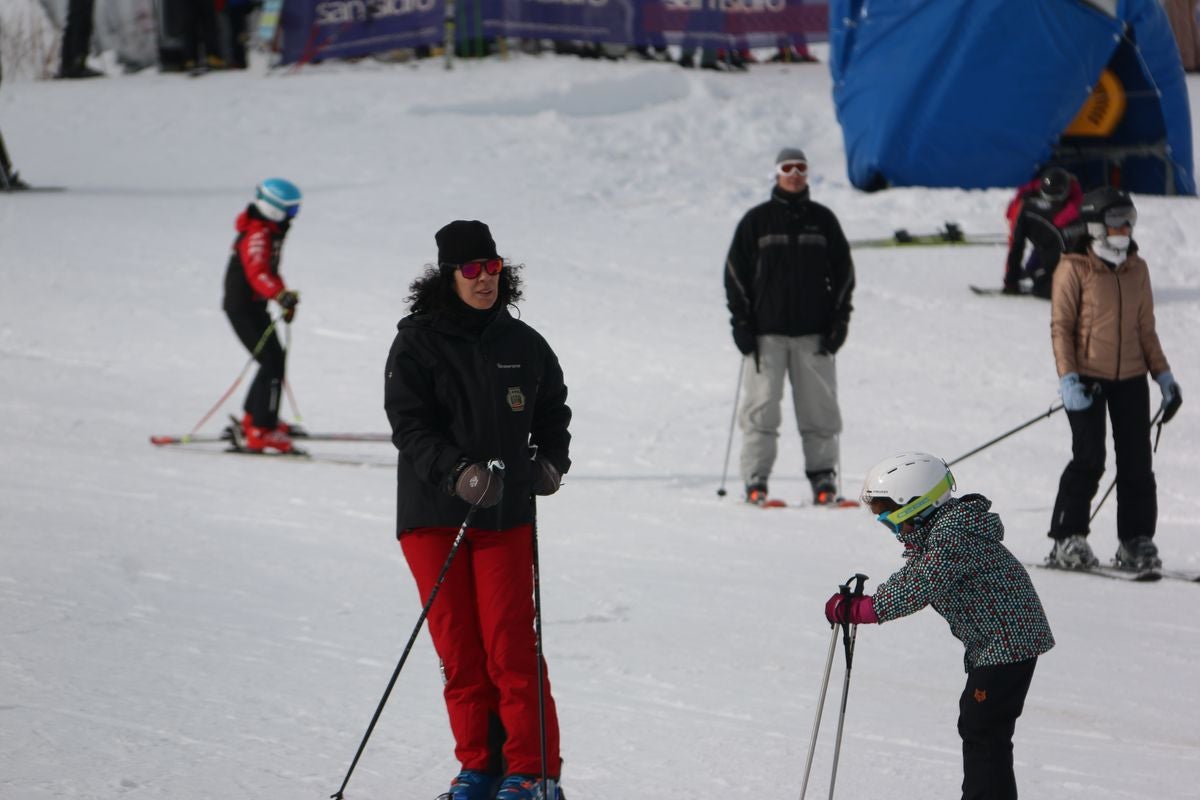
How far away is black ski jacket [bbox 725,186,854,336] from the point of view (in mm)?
8648

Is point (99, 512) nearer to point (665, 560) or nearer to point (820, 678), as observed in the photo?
point (665, 560)

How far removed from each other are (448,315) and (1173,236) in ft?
38.8

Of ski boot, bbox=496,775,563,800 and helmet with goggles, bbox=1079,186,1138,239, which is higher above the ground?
helmet with goggles, bbox=1079,186,1138,239

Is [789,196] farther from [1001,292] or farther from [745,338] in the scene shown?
[1001,292]

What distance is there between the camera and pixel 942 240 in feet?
50.8

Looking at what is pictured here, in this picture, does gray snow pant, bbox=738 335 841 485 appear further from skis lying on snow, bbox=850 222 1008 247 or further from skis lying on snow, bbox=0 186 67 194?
skis lying on snow, bbox=0 186 67 194

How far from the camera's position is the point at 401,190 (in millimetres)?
17984

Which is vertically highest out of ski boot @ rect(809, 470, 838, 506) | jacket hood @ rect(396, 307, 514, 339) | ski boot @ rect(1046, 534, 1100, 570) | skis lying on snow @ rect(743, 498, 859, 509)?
jacket hood @ rect(396, 307, 514, 339)

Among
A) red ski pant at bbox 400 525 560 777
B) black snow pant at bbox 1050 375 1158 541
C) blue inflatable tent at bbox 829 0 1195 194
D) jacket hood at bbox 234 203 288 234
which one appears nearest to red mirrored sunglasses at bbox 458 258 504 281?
red ski pant at bbox 400 525 560 777

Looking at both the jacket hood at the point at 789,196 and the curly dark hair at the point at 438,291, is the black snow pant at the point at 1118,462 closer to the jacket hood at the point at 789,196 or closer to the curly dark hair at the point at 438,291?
the jacket hood at the point at 789,196

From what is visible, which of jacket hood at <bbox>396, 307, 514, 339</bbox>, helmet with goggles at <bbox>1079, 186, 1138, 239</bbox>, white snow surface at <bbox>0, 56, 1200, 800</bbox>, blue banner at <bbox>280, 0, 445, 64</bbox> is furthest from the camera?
blue banner at <bbox>280, 0, 445, 64</bbox>

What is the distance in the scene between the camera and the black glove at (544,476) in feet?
14.4

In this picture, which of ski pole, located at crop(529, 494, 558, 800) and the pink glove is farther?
ski pole, located at crop(529, 494, 558, 800)

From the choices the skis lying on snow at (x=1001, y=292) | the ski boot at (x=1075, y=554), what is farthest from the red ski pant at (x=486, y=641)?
the skis lying on snow at (x=1001, y=292)
